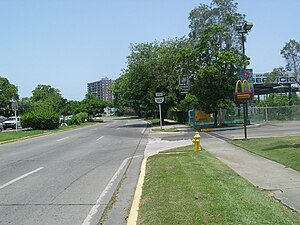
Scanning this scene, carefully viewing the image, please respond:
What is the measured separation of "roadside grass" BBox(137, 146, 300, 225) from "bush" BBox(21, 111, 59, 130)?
2850cm

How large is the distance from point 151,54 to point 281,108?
16715 millimetres

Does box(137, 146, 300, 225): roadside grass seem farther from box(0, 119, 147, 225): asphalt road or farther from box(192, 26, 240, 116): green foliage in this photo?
box(192, 26, 240, 116): green foliage

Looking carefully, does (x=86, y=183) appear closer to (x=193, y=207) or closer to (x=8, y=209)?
(x=8, y=209)

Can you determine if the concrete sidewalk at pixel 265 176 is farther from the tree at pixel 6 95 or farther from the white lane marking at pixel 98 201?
the tree at pixel 6 95

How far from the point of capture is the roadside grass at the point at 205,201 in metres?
5.44

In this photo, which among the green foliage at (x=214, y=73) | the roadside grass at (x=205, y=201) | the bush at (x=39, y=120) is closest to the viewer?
the roadside grass at (x=205, y=201)

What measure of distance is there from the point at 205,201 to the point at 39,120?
105ft

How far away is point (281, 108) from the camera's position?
3741cm

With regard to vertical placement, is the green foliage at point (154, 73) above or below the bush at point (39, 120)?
above

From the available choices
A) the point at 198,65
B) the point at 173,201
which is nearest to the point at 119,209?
the point at 173,201

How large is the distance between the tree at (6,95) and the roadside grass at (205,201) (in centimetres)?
7926

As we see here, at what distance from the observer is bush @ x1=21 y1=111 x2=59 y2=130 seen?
36.0 m

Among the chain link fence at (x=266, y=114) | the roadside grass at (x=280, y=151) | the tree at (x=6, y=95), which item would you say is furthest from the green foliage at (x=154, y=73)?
the tree at (x=6, y=95)

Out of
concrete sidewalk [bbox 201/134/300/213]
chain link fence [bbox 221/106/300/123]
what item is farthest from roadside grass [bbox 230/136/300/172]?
chain link fence [bbox 221/106/300/123]
